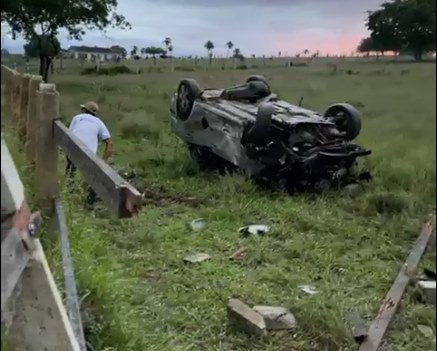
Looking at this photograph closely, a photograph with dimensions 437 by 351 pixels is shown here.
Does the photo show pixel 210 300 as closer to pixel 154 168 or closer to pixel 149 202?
pixel 149 202

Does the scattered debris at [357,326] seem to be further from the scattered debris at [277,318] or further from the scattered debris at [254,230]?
the scattered debris at [254,230]

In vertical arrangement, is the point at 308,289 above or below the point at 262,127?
below

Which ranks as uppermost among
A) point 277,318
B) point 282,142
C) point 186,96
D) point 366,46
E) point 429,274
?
point 366,46

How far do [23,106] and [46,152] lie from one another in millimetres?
1651

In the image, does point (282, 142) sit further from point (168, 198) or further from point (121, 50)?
point (121, 50)

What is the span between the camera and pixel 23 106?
17.7 feet

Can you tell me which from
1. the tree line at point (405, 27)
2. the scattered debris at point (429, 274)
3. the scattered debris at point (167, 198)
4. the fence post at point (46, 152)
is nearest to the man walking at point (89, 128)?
the scattered debris at point (167, 198)

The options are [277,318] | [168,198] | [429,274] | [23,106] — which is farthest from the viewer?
[168,198]

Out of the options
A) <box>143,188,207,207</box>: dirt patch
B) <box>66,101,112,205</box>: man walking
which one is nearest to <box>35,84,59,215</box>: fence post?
<box>66,101,112,205</box>: man walking

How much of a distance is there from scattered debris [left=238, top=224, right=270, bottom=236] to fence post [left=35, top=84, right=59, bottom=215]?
11.3 feet

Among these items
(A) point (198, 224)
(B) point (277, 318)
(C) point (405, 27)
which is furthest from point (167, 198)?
(C) point (405, 27)

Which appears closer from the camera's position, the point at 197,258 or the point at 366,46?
the point at 366,46

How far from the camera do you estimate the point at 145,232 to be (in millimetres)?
6930

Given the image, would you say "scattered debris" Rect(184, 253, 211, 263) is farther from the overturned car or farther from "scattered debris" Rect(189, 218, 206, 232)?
the overturned car
